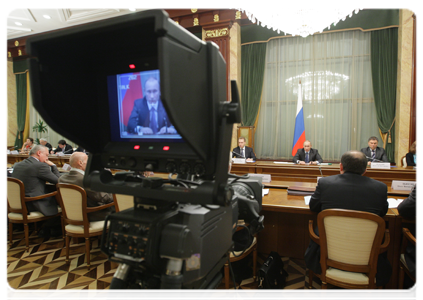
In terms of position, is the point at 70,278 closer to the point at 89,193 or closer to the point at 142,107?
the point at 89,193

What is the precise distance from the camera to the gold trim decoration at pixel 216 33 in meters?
6.20

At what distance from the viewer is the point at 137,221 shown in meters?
0.64

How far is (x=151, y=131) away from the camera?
2.45ft

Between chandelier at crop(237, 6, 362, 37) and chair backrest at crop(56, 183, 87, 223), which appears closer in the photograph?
chair backrest at crop(56, 183, 87, 223)

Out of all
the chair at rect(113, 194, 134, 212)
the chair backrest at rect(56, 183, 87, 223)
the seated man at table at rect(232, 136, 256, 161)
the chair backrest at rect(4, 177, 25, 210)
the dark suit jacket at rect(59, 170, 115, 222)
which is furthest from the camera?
the seated man at table at rect(232, 136, 256, 161)

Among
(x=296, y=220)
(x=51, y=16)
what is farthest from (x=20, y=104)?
(x=296, y=220)

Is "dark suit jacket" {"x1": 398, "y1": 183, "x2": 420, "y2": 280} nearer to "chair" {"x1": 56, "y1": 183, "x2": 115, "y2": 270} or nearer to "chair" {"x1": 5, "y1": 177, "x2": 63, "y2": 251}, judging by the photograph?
"chair" {"x1": 56, "y1": 183, "x2": 115, "y2": 270}

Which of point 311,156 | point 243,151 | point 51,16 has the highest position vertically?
point 51,16

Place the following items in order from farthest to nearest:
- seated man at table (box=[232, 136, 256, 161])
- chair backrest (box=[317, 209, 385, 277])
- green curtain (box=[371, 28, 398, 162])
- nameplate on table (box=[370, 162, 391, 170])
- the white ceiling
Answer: the white ceiling < seated man at table (box=[232, 136, 256, 161]) < green curtain (box=[371, 28, 398, 162]) < nameplate on table (box=[370, 162, 391, 170]) < chair backrest (box=[317, 209, 385, 277])

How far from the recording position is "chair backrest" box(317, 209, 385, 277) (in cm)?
166

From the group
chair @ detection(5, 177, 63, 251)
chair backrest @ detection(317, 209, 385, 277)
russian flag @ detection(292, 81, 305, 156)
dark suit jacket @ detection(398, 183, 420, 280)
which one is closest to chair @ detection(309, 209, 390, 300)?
chair backrest @ detection(317, 209, 385, 277)

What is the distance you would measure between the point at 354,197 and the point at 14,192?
3340mm

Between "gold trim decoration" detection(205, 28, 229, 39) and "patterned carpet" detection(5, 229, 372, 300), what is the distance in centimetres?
504

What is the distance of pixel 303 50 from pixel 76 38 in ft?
21.7
